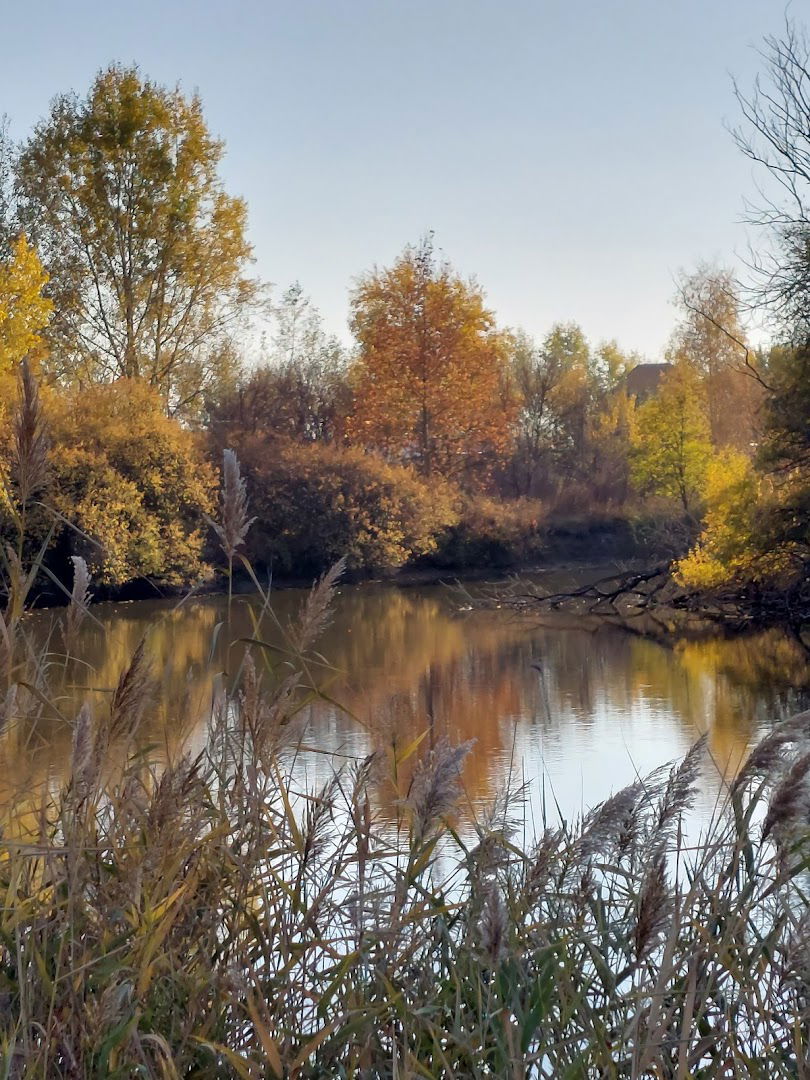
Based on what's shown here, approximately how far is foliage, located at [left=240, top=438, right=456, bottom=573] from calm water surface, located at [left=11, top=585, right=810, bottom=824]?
679 cm

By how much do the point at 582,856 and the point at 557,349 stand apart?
160 feet

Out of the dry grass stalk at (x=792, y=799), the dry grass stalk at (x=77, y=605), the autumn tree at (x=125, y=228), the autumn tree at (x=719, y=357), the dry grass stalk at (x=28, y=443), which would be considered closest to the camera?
the dry grass stalk at (x=792, y=799)

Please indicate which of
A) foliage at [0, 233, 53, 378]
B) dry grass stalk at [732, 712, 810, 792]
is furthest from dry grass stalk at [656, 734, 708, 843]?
foliage at [0, 233, 53, 378]

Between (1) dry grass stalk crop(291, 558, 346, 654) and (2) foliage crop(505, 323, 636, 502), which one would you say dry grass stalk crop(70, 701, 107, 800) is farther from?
(2) foliage crop(505, 323, 636, 502)

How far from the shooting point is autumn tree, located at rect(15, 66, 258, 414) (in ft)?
80.8

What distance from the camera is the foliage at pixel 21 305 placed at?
18953 mm

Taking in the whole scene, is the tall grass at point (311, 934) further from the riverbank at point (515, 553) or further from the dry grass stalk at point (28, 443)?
the riverbank at point (515, 553)

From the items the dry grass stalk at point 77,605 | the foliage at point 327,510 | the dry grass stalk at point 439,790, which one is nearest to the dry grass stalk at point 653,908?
the dry grass stalk at point 439,790

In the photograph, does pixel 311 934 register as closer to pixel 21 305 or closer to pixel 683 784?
pixel 683 784

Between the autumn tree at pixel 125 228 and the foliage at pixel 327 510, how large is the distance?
110 inches

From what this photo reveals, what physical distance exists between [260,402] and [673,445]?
1024 cm

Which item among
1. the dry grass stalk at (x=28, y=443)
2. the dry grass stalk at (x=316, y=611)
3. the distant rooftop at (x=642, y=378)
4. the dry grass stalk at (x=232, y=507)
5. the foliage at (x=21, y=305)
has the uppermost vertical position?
the distant rooftop at (x=642, y=378)

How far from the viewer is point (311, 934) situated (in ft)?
8.26

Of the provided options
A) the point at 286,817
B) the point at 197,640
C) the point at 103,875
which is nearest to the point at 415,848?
the point at 286,817
